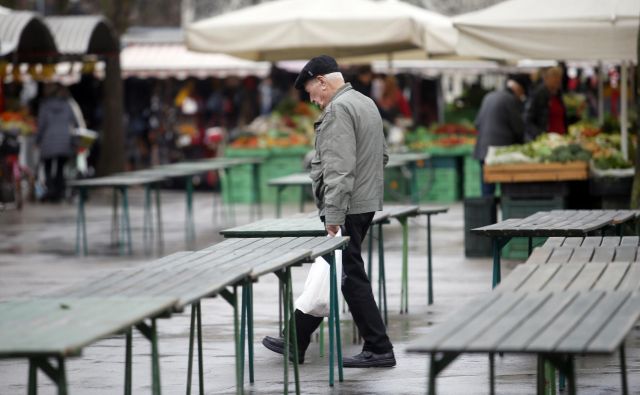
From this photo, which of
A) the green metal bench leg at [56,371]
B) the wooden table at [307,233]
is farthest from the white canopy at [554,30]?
the green metal bench leg at [56,371]

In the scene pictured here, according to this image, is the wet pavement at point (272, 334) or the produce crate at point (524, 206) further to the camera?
the produce crate at point (524, 206)

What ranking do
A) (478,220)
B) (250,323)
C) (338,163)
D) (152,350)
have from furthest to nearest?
1. (478,220)
2. (338,163)
3. (250,323)
4. (152,350)

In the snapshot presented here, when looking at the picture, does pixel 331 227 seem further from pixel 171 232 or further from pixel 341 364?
pixel 171 232

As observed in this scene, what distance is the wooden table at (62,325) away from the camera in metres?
4.63

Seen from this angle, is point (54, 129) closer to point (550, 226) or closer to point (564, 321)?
point (550, 226)

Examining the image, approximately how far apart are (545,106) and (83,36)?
9.70 m

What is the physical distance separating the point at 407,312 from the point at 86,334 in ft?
21.1

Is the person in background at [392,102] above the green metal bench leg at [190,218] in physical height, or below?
above

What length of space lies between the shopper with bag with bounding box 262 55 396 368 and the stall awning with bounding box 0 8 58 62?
41.1 feet

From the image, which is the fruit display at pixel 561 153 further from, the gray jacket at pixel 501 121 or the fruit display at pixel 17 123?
the fruit display at pixel 17 123

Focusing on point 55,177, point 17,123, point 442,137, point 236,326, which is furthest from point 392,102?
point 236,326

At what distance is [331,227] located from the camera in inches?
330

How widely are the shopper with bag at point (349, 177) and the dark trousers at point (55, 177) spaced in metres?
16.8

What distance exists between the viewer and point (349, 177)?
27.4 feet
